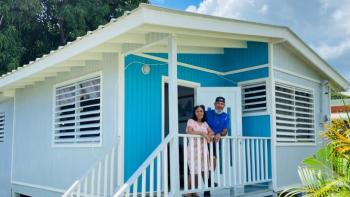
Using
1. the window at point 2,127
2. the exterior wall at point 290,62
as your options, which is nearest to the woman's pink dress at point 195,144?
the exterior wall at point 290,62

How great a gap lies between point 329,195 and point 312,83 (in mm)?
5838

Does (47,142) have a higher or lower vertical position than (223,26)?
lower

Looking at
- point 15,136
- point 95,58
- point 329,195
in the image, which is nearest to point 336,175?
point 329,195

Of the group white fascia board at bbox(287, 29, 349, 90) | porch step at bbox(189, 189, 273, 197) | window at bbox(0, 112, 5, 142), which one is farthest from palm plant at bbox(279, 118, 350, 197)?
window at bbox(0, 112, 5, 142)

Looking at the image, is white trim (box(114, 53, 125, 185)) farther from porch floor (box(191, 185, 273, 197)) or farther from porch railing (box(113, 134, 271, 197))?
porch floor (box(191, 185, 273, 197))

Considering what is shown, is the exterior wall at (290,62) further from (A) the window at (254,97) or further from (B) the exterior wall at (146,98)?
(A) the window at (254,97)

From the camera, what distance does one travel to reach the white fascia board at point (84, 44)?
467 centimetres

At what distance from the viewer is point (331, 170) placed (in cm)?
348

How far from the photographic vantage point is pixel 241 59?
24.7ft

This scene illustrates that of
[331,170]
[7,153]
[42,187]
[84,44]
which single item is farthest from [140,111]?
[7,153]

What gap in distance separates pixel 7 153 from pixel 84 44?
18.8ft

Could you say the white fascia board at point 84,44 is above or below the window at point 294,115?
above

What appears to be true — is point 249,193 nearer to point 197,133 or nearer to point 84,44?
point 197,133

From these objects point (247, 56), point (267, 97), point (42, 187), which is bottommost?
point (42, 187)
